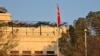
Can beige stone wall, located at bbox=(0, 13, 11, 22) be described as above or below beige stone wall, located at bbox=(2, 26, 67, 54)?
A: above

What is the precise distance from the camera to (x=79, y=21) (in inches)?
2623

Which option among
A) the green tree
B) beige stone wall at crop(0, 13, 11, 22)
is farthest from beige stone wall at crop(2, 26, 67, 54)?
the green tree

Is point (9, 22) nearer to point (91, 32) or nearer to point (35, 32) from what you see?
point (35, 32)

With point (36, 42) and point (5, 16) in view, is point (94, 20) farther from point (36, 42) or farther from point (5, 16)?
point (5, 16)

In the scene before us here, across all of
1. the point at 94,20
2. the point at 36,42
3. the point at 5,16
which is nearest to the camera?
the point at 36,42

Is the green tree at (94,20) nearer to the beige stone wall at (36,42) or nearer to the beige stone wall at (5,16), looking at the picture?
the beige stone wall at (36,42)

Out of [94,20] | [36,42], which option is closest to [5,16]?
[36,42]

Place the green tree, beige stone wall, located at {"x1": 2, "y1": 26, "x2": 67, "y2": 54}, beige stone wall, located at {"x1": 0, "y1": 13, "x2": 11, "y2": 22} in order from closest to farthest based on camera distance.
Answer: beige stone wall, located at {"x1": 2, "y1": 26, "x2": 67, "y2": 54}
the green tree
beige stone wall, located at {"x1": 0, "y1": 13, "x2": 11, "y2": 22}

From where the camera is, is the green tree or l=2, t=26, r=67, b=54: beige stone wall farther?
the green tree

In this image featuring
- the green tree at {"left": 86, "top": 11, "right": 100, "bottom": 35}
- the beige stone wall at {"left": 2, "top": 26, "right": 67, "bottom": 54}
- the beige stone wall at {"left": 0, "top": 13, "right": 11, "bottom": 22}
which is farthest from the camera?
the beige stone wall at {"left": 0, "top": 13, "right": 11, "bottom": 22}

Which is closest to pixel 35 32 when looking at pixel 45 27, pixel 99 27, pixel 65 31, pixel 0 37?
pixel 45 27

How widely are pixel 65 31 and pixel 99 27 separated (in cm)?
608

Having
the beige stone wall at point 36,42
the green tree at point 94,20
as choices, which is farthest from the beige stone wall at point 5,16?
the green tree at point 94,20

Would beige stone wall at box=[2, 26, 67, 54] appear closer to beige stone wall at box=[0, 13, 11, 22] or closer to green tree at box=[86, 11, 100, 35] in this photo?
beige stone wall at box=[0, 13, 11, 22]
